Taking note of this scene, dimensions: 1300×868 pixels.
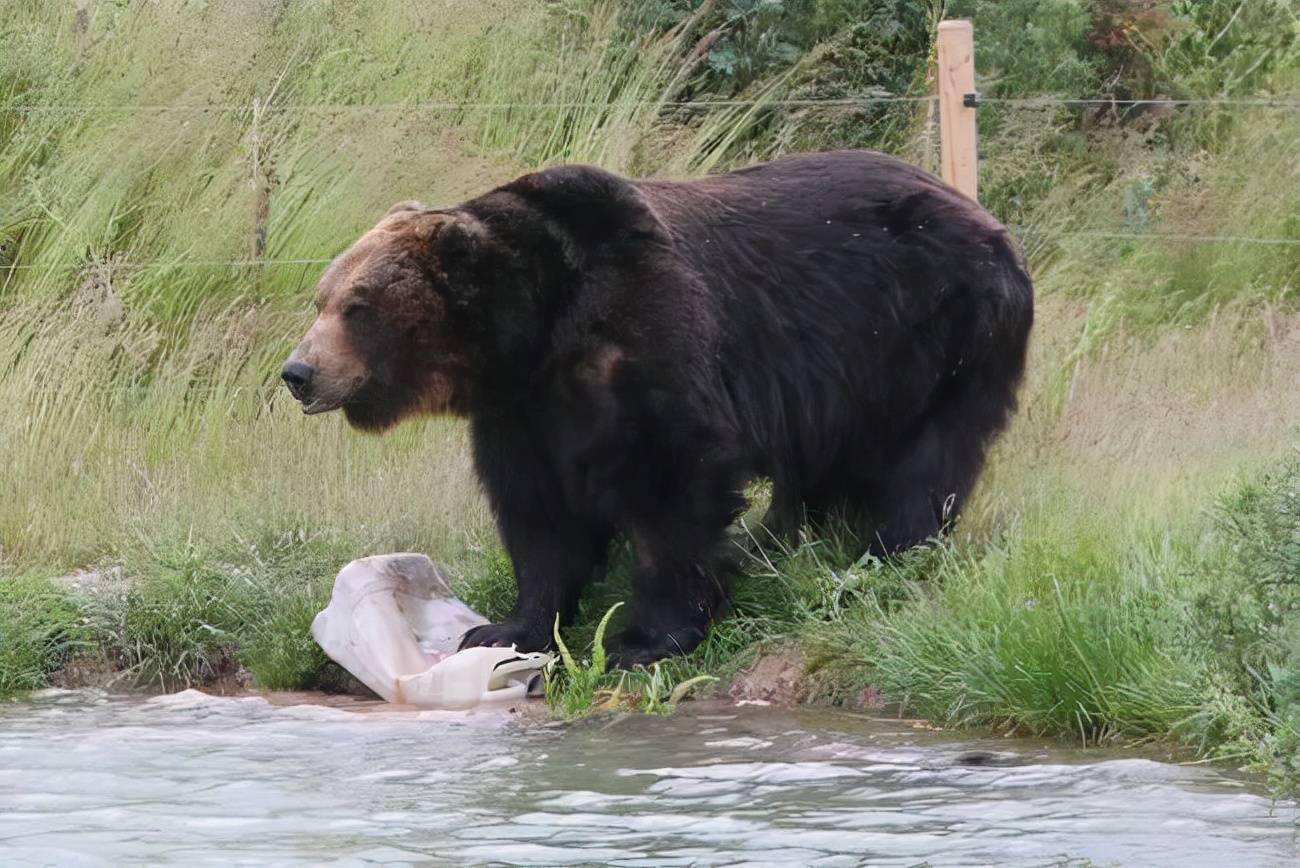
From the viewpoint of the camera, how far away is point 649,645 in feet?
22.9

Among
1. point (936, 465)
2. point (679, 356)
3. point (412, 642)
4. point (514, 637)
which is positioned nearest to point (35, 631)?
point (412, 642)

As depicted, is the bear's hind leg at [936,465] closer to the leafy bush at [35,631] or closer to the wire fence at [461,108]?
the leafy bush at [35,631]

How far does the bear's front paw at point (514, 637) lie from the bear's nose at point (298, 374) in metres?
1.12

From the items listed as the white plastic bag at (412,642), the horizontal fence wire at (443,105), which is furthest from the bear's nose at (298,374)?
the horizontal fence wire at (443,105)

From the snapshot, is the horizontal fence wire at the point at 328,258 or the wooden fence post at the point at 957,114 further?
the horizontal fence wire at the point at 328,258

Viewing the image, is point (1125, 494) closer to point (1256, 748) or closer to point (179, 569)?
point (1256, 748)

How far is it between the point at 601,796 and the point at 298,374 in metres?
2.22

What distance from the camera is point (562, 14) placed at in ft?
41.1

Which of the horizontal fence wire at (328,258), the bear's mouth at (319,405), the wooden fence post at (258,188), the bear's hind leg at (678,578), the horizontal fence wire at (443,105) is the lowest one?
the bear's hind leg at (678,578)

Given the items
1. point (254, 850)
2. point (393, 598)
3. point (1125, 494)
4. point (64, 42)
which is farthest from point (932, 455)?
point (64, 42)

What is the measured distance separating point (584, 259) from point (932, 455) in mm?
1499

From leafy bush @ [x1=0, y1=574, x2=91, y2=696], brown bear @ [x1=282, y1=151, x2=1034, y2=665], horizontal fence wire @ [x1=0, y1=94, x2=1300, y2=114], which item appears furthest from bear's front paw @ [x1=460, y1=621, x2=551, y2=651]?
horizontal fence wire @ [x1=0, y1=94, x2=1300, y2=114]

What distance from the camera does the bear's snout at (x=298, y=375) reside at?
676cm

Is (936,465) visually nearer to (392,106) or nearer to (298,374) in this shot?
(298,374)
